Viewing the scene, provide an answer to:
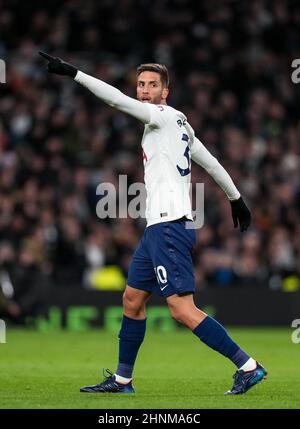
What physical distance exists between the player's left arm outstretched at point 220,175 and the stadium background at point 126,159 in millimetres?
3847

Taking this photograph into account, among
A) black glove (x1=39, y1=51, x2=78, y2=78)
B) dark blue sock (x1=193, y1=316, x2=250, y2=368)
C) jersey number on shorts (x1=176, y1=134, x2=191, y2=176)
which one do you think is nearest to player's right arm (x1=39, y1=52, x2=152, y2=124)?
black glove (x1=39, y1=51, x2=78, y2=78)

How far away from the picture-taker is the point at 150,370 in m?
10.7

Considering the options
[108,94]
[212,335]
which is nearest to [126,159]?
[212,335]

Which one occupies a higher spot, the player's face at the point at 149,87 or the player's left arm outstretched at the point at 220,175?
the player's face at the point at 149,87

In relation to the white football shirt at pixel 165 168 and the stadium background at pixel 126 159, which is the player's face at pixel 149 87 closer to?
the white football shirt at pixel 165 168

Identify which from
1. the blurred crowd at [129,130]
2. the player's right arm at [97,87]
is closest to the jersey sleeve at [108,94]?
the player's right arm at [97,87]

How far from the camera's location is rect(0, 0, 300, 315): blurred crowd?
1738 centimetres

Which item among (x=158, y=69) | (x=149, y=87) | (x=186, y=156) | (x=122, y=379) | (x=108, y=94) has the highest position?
(x=158, y=69)

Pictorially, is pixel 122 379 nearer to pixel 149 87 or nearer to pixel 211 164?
pixel 211 164

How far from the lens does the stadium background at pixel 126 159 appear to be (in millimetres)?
16656

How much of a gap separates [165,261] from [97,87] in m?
1.32

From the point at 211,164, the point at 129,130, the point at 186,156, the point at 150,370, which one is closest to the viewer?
the point at 186,156

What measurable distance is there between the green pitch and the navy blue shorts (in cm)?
76
